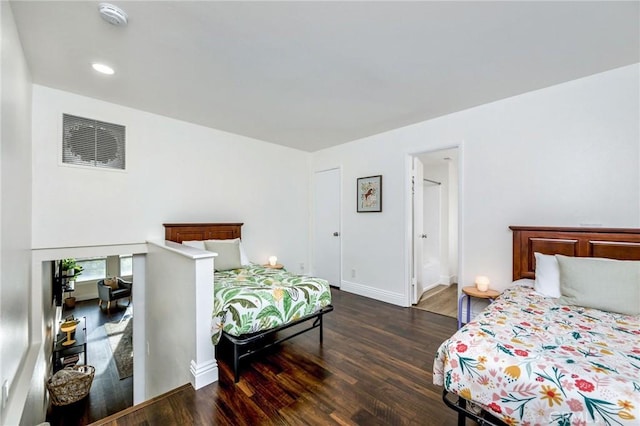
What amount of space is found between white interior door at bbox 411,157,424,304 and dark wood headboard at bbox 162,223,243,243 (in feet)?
Answer: 8.74

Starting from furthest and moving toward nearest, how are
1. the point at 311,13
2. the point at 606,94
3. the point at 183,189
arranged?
the point at 183,189, the point at 606,94, the point at 311,13

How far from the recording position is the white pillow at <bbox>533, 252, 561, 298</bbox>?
6.83 feet

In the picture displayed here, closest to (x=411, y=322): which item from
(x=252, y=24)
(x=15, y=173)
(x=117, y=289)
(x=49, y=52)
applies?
(x=252, y=24)

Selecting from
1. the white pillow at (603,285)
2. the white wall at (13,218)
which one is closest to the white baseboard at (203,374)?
the white wall at (13,218)

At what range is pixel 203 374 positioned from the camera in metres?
1.99

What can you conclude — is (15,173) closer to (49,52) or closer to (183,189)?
(49,52)

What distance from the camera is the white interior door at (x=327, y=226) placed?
4730 millimetres

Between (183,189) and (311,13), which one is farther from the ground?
(311,13)

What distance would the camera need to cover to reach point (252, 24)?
5.75 ft

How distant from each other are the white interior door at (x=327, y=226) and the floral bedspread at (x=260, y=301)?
2072mm

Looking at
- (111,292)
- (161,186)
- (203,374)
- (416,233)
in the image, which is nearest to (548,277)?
(416,233)

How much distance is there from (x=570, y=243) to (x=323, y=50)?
2753 mm

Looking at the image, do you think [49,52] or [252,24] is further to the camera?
[49,52]

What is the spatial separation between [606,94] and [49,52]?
4.73 m
